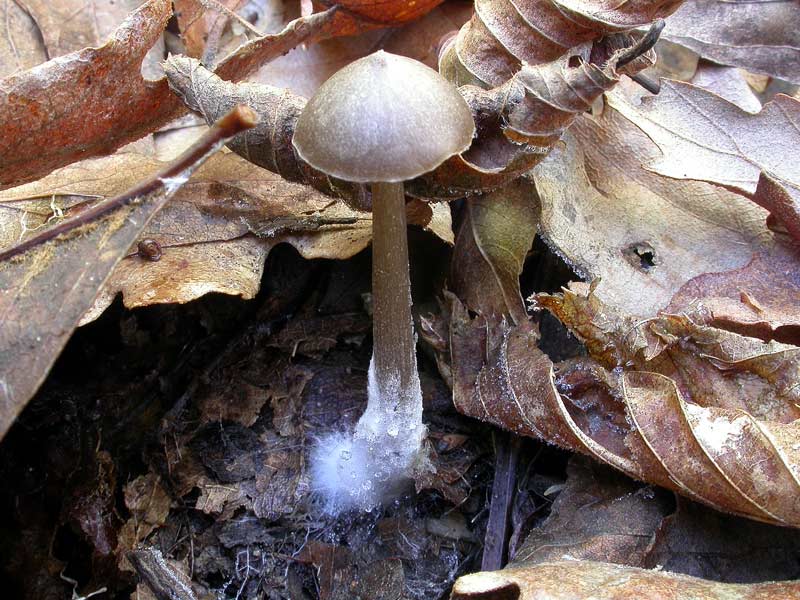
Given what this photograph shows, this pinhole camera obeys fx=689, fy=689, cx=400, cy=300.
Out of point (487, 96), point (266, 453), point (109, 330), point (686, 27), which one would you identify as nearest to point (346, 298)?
point (266, 453)

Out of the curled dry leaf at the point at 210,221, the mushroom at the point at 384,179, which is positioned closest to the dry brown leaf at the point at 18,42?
the curled dry leaf at the point at 210,221

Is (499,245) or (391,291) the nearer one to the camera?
(391,291)

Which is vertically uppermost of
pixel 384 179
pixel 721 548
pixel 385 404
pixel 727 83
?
pixel 384 179

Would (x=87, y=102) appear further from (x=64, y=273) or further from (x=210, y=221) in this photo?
(x=64, y=273)

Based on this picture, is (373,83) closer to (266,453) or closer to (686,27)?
(266,453)

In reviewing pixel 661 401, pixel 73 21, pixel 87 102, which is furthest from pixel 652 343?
pixel 73 21

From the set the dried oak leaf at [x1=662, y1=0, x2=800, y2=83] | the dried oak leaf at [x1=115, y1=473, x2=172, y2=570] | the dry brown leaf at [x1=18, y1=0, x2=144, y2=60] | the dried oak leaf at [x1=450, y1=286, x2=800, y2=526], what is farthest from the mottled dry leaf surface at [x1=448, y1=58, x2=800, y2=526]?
the dry brown leaf at [x1=18, y1=0, x2=144, y2=60]

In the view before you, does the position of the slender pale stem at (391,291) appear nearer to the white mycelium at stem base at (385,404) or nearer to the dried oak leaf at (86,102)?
the white mycelium at stem base at (385,404)
